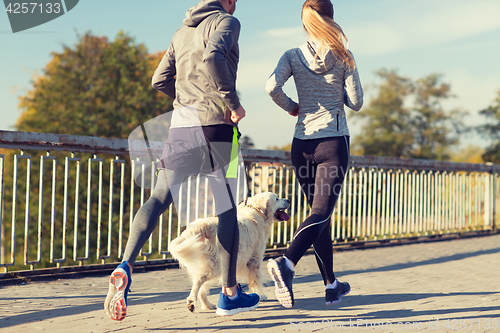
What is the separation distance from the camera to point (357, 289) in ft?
14.4

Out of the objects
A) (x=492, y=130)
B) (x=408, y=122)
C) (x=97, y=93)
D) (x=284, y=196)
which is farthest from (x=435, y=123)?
(x=284, y=196)

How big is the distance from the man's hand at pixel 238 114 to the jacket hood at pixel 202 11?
62cm

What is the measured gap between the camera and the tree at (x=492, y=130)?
42312 millimetres

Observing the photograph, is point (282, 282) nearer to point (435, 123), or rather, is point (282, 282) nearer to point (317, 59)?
point (317, 59)

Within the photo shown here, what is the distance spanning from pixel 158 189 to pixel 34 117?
2879 cm

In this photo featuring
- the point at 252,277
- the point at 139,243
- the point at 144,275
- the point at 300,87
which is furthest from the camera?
the point at 144,275

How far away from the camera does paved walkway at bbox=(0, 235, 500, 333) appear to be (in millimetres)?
2990

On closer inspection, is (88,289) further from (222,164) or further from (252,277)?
(222,164)

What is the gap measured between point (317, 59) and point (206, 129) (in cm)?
106

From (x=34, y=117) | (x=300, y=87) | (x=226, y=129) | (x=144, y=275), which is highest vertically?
(x=34, y=117)

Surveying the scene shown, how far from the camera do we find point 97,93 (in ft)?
92.0

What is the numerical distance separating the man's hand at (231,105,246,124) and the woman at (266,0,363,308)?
616 millimetres

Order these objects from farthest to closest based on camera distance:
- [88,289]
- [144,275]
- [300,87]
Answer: [144,275] < [88,289] < [300,87]

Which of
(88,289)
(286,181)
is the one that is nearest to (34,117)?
(286,181)
